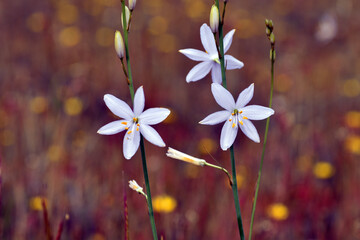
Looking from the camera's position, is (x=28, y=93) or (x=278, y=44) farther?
(x=278, y=44)

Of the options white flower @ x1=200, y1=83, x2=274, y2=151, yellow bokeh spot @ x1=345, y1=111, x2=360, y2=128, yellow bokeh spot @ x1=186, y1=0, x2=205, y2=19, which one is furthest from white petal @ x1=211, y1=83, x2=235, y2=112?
yellow bokeh spot @ x1=186, y1=0, x2=205, y2=19

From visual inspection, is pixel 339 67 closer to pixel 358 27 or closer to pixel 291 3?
pixel 358 27

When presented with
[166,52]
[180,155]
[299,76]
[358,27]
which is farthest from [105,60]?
[180,155]

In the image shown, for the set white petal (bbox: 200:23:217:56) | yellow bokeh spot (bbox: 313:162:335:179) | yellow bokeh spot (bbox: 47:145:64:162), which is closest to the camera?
white petal (bbox: 200:23:217:56)

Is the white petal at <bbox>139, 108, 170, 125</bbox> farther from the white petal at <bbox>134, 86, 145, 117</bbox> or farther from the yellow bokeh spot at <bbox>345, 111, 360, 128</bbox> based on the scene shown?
the yellow bokeh spot at <bbox>345, 111, 360, 128</bbox>

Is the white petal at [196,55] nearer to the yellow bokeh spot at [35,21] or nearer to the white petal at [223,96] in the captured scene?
the white petal at [223,96]

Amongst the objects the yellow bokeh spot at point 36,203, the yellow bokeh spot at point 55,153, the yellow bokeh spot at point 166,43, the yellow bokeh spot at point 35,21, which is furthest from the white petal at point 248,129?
the yellow bokeh spot at point 35,21

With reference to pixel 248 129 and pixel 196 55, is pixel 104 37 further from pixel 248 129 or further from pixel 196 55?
pixel 248 129
